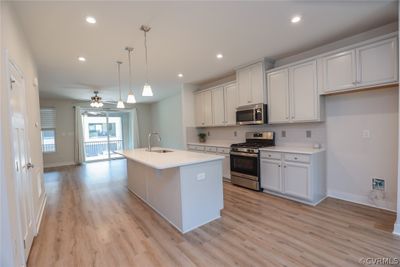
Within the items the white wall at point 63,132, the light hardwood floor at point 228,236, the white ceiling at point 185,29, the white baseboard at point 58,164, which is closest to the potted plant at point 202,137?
the white ceiling at point 185,29

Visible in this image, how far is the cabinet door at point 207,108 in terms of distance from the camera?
17.3ft

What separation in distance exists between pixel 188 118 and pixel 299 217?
3.86 m

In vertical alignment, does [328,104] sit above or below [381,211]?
above

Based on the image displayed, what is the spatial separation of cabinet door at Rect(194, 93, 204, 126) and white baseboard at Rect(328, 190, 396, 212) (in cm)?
342

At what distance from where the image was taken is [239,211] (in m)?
3.02

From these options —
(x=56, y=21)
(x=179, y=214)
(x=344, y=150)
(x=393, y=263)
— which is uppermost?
(x=56, y=21)

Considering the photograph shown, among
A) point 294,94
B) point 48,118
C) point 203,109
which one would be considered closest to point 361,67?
point 294,94

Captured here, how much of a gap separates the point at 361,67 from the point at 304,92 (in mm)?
802

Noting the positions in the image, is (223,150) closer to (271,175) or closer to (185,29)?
(271,175)

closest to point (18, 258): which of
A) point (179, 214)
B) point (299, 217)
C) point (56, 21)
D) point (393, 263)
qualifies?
point (179, 214)

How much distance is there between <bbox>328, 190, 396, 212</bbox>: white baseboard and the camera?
9.24 ft

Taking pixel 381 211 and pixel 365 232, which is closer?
pixel 365 232

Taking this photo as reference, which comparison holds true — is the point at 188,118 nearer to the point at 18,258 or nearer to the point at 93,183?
the point at 93,183

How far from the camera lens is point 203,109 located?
217 inches
